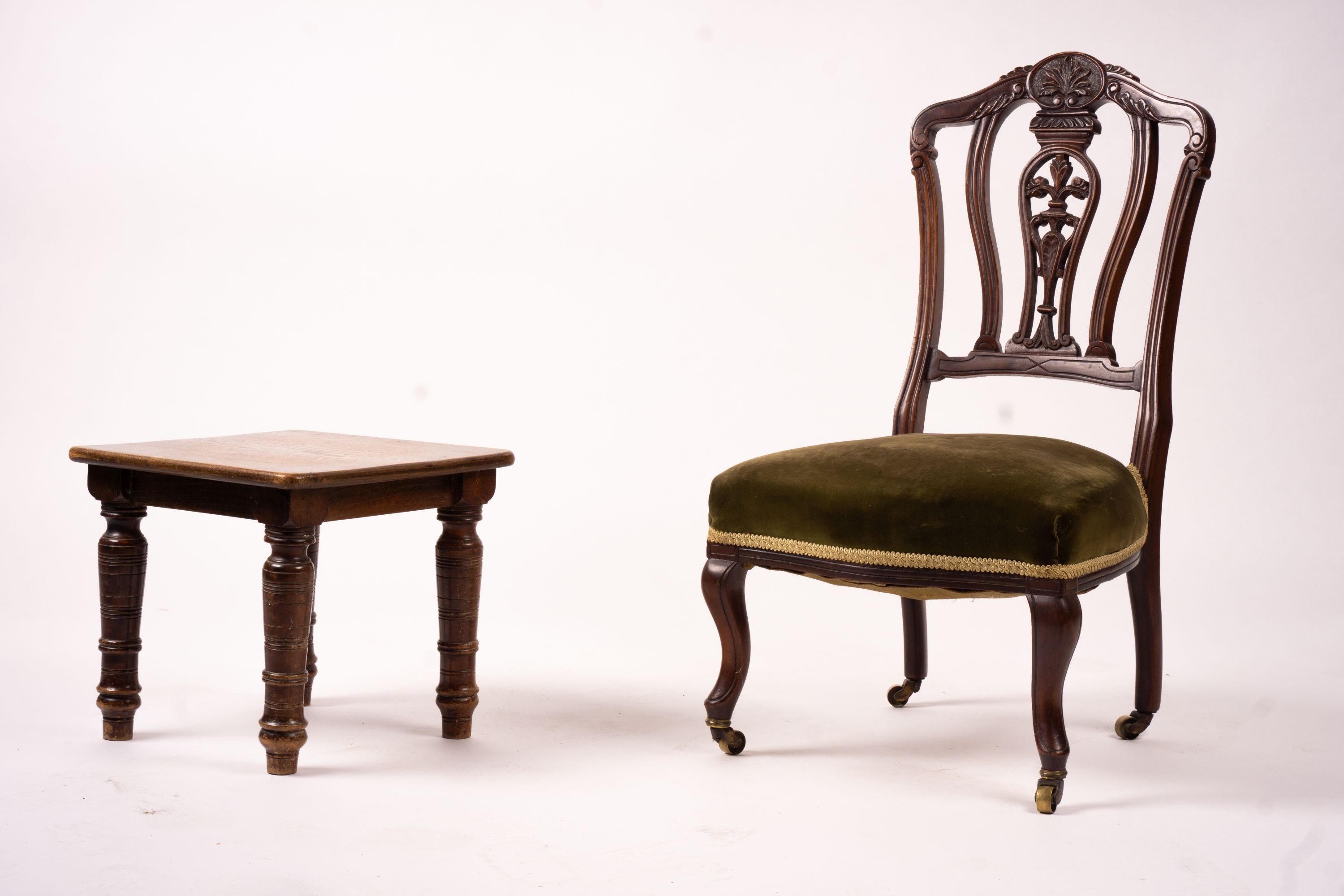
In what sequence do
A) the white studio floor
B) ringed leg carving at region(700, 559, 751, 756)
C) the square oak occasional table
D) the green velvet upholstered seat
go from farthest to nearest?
ringed leg carving at region(700, 559, 751, 756)
the square oak occasional table
the green velvet upholstered seat
the white studio floor

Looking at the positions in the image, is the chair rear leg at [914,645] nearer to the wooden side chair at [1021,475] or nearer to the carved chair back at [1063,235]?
the wooden side chair at [1021,475]

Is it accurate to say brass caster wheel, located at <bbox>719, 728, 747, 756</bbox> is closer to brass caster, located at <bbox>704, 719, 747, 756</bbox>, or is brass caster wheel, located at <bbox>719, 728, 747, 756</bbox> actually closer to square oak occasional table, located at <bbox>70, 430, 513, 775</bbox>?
brass caster, located at <bbox>704, 719, 747, 756</bbox>

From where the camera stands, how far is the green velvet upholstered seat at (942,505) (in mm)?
2211

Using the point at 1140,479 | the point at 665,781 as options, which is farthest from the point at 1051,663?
the point at 665,781

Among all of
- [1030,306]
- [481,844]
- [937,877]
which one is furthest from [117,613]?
[1030,306]

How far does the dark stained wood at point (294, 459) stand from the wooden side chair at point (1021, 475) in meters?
0.49

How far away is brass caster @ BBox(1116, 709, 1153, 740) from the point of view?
2689 millimetres

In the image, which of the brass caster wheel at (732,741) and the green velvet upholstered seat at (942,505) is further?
the brass caster wheel at (732,741)

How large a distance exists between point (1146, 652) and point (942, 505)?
2.29ft

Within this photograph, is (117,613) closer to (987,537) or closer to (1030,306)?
(987,537)

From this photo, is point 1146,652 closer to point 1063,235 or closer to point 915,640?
point 915,640

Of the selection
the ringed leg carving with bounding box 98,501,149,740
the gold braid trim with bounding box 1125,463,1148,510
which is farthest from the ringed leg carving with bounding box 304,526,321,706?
the gold braid trim with bounding box 1125,463,1148,510

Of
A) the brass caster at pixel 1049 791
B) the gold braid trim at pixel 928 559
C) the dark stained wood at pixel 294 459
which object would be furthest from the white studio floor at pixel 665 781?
the dark stained wood at pixel 294 459

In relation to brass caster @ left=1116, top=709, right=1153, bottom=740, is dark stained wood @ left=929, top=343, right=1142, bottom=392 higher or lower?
higher
